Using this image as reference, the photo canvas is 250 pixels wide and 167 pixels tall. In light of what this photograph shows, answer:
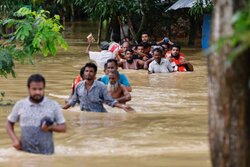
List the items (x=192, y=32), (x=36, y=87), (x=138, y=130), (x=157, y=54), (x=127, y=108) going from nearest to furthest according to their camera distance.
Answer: (x=36, y=87)
(x=138, y=130)
(x=127, y=108)
(x=157, y=54)
(x=192, y=32)

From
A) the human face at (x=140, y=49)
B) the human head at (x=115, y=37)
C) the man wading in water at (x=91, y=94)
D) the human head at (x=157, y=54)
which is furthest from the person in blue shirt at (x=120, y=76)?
the human head at (x=115, y=37)

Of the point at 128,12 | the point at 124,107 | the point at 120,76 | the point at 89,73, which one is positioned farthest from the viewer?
the point at 128,12

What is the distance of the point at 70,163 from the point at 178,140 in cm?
182

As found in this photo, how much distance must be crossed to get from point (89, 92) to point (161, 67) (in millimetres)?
7295

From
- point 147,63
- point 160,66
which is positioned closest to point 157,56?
point 160,66

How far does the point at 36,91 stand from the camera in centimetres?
683

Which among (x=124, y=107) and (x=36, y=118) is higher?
(x=36, y=118)

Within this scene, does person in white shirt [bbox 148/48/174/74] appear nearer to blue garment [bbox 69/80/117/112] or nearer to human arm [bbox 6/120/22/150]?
blue garment [bbox 69/80/117/112]

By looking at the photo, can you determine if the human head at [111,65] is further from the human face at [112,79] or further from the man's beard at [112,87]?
the man's beard at [112,87]

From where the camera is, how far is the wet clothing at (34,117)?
6.89m

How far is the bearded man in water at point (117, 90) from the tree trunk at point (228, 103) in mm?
6654

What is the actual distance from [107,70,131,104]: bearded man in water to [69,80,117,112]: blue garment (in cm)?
47

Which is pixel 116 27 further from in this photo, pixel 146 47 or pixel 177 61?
pixel 177 61

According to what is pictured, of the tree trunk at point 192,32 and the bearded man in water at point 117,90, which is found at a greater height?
the tree trunk at point 192,32
